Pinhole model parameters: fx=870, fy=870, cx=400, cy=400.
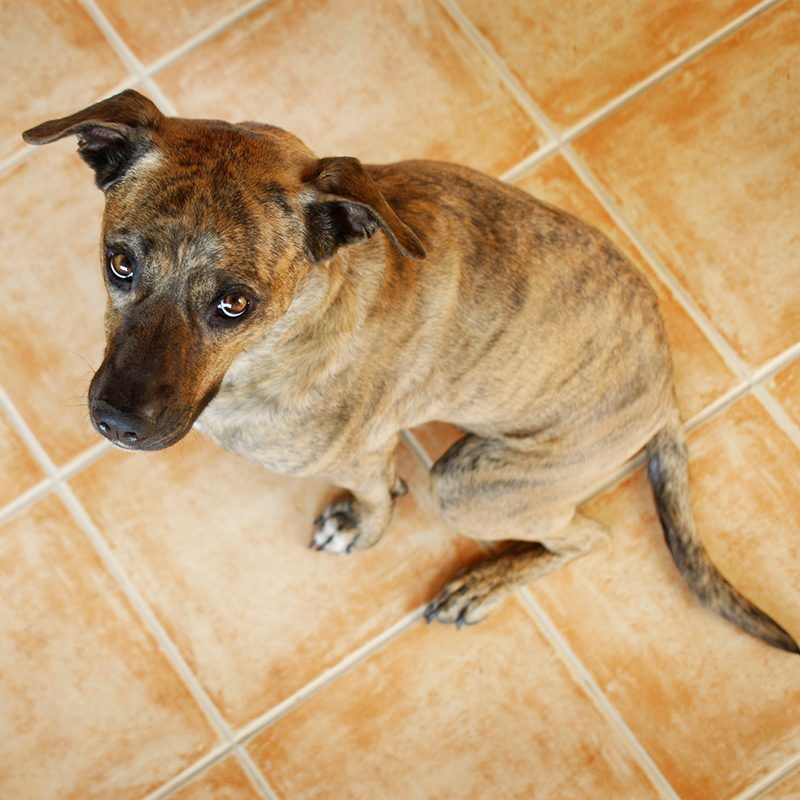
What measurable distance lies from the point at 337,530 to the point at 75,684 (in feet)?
3.06

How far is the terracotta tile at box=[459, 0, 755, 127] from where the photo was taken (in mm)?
2889

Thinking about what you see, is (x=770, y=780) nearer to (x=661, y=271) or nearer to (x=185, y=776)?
(x=661, y=271)

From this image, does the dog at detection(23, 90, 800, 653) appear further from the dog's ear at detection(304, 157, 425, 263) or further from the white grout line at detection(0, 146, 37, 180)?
the white grout line at detection(0, 146, 37, 180)

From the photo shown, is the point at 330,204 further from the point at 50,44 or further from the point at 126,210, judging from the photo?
the point at 50,44

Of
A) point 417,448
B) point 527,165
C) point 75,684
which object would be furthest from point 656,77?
point 75,684

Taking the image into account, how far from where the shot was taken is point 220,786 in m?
2.64

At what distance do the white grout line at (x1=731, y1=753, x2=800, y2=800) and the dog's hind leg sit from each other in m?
0.89

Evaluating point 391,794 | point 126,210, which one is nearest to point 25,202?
point 126,210

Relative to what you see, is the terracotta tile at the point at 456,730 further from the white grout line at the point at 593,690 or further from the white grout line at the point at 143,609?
the white grout line at the point at 143,609

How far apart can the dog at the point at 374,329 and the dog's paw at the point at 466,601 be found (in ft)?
0.80

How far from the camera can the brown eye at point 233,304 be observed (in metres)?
1.65

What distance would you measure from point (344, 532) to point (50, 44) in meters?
1.85

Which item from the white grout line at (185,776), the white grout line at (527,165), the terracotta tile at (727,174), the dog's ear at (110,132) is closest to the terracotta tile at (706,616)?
the terracotta tile at (727,174)

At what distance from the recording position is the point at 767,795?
8.79 ft
